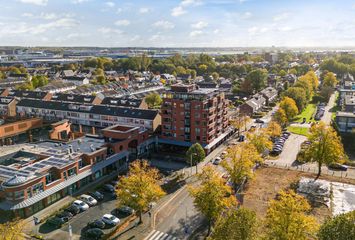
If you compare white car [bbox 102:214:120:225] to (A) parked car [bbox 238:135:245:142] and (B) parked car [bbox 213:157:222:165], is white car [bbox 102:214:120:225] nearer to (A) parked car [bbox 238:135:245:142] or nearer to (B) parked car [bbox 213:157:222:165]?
(B) parked car [bbox 213:157:222:165]

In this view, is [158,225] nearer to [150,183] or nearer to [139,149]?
[150,183]

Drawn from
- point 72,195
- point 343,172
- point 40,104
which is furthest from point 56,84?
point 343,172

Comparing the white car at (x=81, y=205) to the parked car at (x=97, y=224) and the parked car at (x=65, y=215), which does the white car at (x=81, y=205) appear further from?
the parked car at (x=97, y=224)

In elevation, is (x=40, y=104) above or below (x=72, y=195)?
above

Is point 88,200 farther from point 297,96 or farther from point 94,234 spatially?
Answer: point 297,96

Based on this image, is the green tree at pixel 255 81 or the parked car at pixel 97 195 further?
the green tree at pixel 255 81

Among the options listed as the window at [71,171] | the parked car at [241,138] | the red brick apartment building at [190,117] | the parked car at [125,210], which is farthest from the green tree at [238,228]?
the parked car at [241,138]
